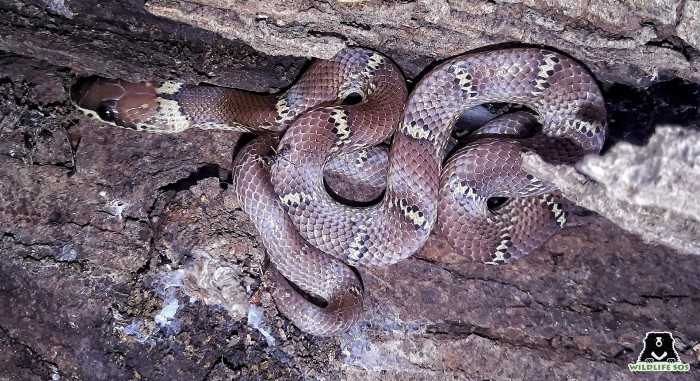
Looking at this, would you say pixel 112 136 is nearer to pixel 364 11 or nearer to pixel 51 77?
pixel 51 77

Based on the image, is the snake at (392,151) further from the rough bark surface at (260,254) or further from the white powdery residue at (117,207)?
the white powdery residue at (117,207)

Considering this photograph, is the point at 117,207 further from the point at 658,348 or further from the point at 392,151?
the point at 658,348

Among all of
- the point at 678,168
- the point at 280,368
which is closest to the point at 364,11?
the point at 678,168

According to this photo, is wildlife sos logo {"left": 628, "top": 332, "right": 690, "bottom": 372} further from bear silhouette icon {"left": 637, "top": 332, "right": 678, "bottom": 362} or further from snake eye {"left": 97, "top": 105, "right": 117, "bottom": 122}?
snake eye {"left": 97, "top": 105, "right": 117, "bottom": 122}

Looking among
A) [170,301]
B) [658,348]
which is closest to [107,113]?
[170,301]

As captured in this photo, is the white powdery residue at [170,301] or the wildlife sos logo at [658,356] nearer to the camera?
the wildlife sos logo at [658,356]

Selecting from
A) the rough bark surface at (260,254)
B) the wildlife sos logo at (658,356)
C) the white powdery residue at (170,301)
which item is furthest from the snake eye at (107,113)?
the wildlife sos logo at (658,356)
